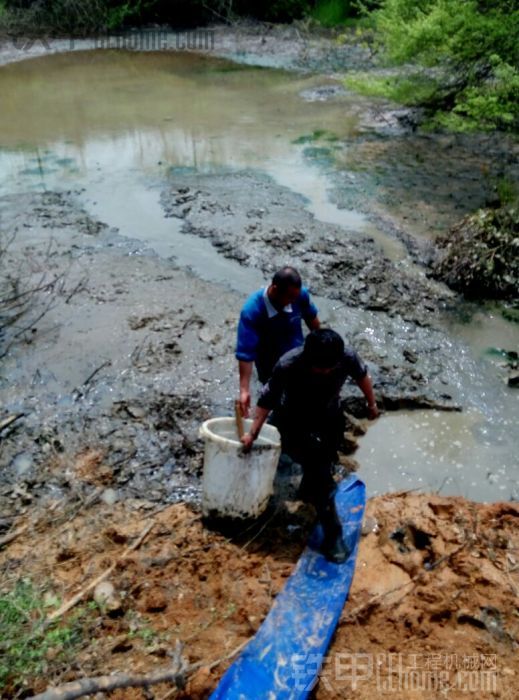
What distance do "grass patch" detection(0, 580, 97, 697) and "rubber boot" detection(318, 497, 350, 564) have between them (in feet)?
4.69

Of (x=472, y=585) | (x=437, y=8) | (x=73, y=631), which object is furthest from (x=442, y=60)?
(x=73, y=631)

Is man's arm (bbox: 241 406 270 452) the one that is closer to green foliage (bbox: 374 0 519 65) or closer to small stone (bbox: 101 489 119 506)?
small stone (bbox: 101 489 119 506)

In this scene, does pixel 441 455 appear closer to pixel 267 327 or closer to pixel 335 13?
pixel 267 327

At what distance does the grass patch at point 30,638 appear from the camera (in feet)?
9.45

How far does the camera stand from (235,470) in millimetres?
3742

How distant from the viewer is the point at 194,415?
5.13 m

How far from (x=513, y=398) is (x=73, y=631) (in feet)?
13.3

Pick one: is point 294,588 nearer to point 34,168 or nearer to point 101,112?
point 34,168

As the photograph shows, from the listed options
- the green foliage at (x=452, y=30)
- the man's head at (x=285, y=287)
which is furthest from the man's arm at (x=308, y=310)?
the green foliage at (x=452, y=30)

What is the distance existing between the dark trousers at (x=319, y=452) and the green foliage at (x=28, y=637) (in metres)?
1.53

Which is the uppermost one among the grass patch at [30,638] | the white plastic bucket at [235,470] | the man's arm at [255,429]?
the man's arm at [255,429]

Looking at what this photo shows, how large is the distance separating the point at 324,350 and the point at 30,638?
2.02 m

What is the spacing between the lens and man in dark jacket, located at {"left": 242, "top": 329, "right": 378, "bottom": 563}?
3652 mm

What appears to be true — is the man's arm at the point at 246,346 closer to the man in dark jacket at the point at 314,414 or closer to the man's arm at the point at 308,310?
the man in dark jacket at the point at 314,414
